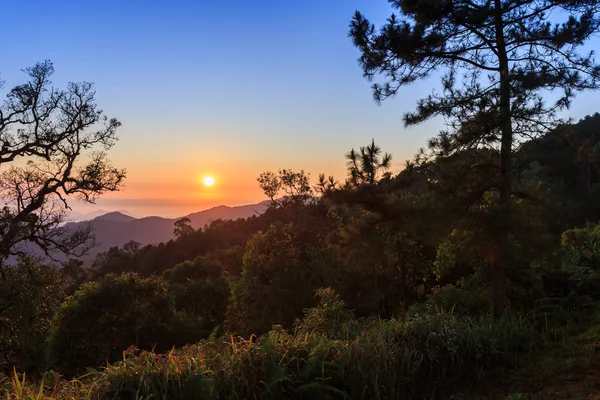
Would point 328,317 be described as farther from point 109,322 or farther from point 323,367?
point 109,322

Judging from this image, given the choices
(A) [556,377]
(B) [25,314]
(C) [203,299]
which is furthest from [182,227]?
(A) [556,377]

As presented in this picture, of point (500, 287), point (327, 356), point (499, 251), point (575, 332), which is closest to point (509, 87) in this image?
point (499, 251)

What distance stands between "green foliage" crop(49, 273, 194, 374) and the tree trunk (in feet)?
48.1

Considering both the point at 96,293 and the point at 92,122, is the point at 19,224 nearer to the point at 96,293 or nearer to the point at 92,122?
the point at 96,293

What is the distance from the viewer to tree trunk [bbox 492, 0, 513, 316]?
22.9 ft

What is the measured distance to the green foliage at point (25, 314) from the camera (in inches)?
567

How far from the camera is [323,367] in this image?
4.88 m

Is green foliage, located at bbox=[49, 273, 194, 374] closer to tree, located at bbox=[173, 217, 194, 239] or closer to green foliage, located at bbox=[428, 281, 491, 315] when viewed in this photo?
green foliage, located at bbox=[428, 281, 491, 315]

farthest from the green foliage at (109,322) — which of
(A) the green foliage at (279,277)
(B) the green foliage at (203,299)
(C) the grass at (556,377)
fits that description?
(C) the grass at (556,377)

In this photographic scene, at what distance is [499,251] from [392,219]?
85.4 inches

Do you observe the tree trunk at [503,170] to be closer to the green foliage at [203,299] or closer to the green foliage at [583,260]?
the green foliage at [583,260]

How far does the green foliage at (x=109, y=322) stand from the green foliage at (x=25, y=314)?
152 centimetres

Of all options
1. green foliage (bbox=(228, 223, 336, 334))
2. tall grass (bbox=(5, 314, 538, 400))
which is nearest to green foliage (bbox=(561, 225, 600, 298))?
tall grass (bbox=(5, 314, 538, 400))

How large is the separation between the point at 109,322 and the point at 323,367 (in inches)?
624
